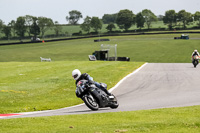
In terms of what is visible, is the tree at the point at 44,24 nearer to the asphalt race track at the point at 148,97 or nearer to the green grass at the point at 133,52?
the green grass at the point at 133,52

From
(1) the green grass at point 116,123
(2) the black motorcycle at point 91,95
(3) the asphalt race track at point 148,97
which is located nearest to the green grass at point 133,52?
(3) the asphalt race track at point 148,97

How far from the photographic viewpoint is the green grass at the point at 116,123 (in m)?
8.62

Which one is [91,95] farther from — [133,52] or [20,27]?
[20,27]

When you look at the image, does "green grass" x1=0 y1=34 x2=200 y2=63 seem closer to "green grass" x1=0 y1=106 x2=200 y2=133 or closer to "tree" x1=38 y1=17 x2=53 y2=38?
"green grass" x1=0 y1=106 x2=200 y2=133

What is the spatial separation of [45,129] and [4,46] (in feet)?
339

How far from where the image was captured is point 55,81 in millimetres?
23703

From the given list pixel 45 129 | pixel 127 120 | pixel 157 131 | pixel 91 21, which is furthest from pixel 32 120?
pixel 91 21

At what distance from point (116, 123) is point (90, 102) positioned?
3.29 metres

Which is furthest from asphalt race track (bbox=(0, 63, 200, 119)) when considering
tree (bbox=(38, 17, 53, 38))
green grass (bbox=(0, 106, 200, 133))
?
tree (bbox=(38, 17, 53, 38))

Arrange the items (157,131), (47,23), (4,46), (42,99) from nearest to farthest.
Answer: (157,131) < (42,99) < (4,46) < (47,23)

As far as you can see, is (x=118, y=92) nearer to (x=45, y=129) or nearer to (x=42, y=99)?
(x=42, y=99)

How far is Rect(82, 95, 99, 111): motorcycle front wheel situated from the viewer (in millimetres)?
12620

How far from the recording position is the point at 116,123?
31.3 feet

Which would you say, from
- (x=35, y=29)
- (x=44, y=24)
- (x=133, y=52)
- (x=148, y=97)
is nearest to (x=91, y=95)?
(x=148, y=97)
